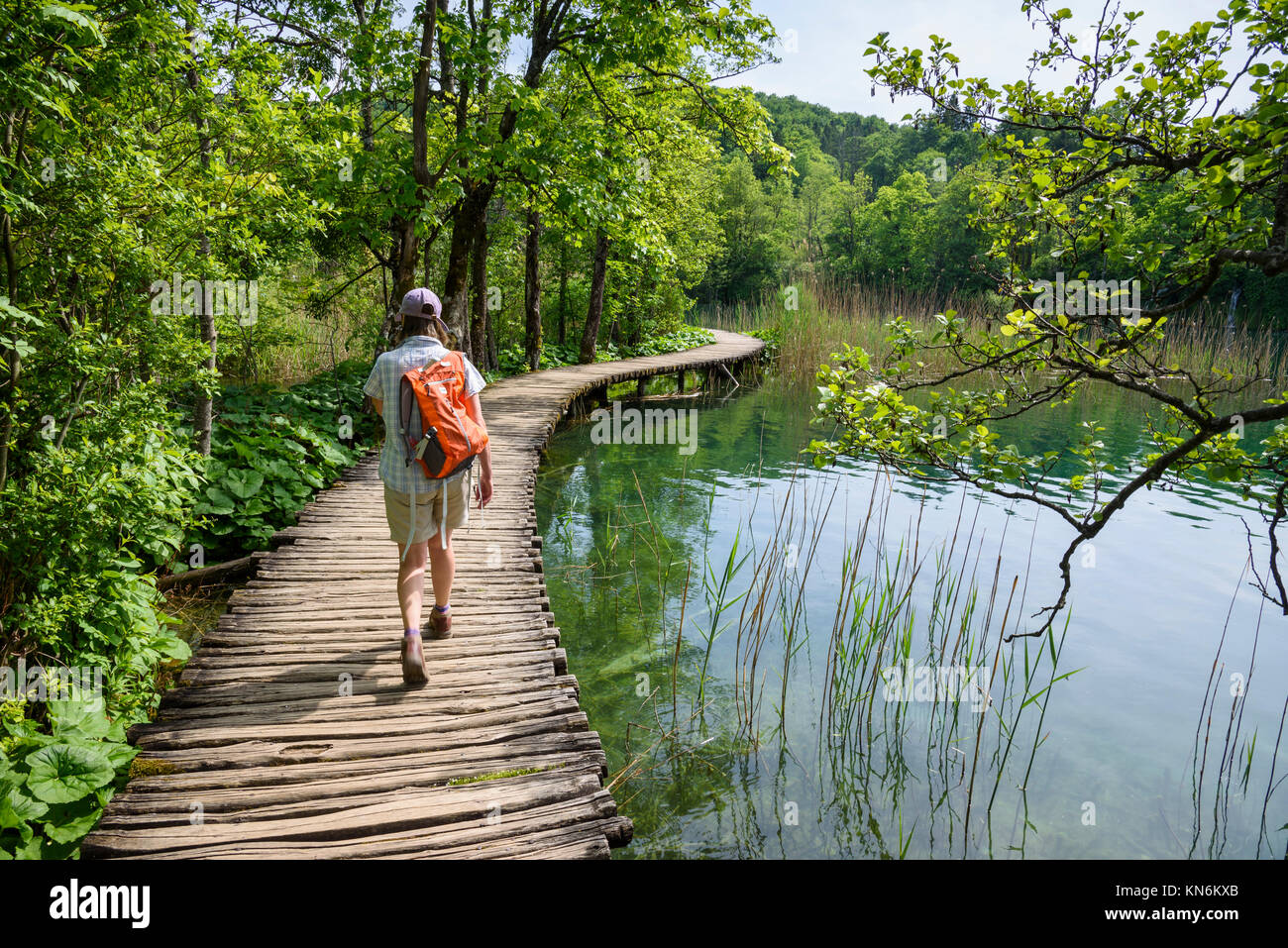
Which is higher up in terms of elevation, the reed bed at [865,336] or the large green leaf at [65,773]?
the reed bed at [865,336]

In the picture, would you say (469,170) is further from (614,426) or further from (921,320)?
(921,320)

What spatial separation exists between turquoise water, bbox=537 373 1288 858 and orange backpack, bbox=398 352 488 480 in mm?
1907

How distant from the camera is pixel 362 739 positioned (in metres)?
3.21

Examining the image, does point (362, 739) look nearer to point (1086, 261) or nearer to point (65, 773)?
point (65, 773)

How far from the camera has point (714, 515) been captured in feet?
32.3

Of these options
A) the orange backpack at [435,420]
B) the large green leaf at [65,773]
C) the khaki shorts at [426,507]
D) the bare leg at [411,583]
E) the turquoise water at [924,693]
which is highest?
the orange backpack at [435,420]

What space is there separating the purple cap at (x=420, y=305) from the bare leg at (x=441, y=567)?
43.4 inches

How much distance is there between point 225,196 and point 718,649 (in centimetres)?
545

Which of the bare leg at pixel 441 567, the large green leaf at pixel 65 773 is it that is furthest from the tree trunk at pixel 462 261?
the large green leaf at pixel 65 773

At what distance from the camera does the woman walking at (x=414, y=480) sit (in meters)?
3.42

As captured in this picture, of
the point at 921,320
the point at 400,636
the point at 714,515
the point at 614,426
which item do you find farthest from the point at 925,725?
the point at 921,320

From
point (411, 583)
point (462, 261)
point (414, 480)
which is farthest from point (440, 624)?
point (462, 261)

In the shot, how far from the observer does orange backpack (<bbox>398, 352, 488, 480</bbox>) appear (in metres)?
3.31

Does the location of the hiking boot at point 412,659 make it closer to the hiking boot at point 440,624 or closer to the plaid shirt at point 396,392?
the hiking boot at point 440,624
